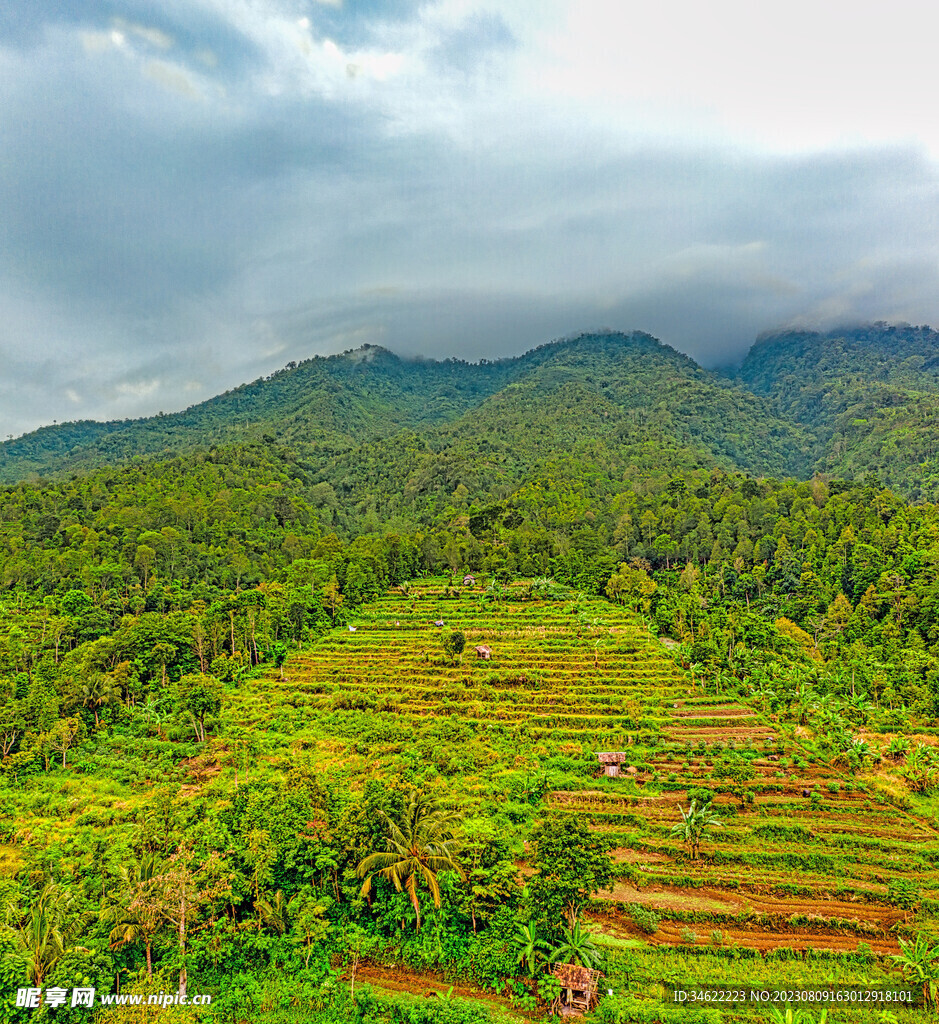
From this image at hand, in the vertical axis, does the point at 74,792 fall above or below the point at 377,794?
below

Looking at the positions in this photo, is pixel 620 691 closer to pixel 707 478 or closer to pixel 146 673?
pixel 146 673

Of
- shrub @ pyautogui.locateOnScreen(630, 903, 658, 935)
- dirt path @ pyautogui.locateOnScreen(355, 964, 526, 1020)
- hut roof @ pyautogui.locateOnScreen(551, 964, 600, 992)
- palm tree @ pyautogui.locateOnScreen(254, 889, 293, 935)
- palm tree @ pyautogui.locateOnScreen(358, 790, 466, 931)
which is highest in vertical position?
palm tree @ pyautogui.locateOnScreen(358, 790, 466, 931)

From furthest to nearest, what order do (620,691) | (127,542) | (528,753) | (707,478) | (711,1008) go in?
1. (707,478)
2. (127,542)
3. (620,691)
4. (528,753)
5. (711,1008)

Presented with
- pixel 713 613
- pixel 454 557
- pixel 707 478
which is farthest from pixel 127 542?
pixel 707 478

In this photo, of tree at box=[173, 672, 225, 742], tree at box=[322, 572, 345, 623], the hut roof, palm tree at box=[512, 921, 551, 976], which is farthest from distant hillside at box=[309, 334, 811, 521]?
the hut roof

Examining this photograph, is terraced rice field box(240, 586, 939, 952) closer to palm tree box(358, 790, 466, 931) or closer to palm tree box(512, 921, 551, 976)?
palm tree box(512, 921, 551, 976)

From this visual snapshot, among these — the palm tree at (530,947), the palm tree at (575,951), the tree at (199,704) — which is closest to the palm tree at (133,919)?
the palm tree at (530,947)

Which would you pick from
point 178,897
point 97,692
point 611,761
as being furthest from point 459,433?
point 178,897
